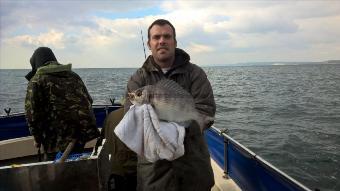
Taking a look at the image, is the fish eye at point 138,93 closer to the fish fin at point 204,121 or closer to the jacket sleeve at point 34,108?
the fish fin at point 204,121

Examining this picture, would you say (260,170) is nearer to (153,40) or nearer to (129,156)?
(129,156)

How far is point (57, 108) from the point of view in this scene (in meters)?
5.02

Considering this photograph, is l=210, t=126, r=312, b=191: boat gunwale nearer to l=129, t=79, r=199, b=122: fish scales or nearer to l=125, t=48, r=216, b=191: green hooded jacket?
l=125, t=48, r=216, b=191: green hooded jacket

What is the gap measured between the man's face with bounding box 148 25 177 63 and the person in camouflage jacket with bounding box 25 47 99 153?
6.64ft

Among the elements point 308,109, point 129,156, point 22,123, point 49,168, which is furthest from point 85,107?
point 308,109

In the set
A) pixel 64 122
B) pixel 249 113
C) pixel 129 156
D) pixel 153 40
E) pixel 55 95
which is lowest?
pixel 249 113

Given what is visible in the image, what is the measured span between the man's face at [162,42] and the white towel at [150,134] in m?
0.72

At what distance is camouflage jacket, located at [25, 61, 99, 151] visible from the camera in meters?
4.91

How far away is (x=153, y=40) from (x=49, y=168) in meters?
1.53

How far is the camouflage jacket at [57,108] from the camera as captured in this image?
16.1ft

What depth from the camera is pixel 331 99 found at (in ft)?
89.5

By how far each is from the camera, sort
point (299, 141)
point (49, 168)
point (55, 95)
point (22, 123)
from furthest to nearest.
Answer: point (299, 141) → point (22, 123) → point (55, 95) → point (49, 168)

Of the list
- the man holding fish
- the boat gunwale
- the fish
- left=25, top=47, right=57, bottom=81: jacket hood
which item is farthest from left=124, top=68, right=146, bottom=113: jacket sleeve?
left=25, top=47, right=57, bottom=81: jacket hood

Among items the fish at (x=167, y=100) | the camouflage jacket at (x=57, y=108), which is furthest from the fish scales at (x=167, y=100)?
the camouflage jacket at (x=57, y=108)
